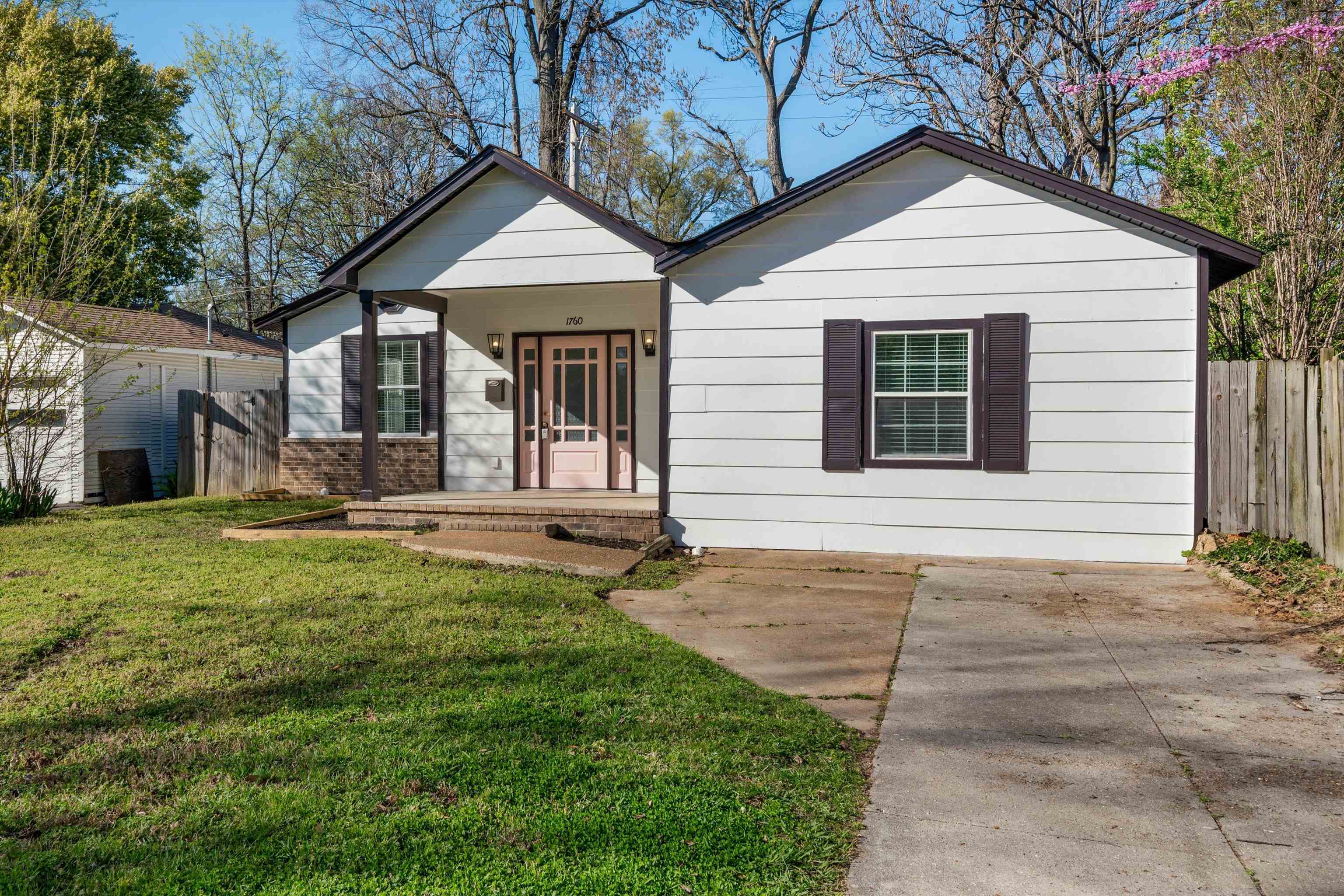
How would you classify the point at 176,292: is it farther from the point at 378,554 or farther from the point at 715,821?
the point at 715,821

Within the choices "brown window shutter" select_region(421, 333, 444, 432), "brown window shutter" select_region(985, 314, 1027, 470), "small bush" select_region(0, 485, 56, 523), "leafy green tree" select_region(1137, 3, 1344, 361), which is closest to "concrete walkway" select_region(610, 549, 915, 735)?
"brown window shutter" select_region(985, 314, 1027, 470)

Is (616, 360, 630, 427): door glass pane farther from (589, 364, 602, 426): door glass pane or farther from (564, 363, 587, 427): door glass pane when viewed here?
(564, 363, 587, 427): door glass pane

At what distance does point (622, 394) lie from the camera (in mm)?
11391

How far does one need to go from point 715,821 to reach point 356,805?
125 centimetres

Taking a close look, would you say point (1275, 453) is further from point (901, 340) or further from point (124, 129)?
point (124, 129)

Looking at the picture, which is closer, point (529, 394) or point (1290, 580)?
point (1290, 580)

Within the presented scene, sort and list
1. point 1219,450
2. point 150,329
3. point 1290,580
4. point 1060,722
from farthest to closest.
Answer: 1. point 150,329
2. point 1219,450
3. point 1290,580
4. point 1060,722

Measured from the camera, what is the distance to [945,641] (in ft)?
18.1

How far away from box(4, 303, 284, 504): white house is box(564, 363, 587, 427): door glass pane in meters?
6.13

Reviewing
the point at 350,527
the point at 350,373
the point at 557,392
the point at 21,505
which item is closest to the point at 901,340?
the point at 557,392

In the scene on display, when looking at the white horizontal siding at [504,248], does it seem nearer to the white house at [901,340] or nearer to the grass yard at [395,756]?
the white house at [901,340]

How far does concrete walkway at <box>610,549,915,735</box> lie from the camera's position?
15.5ft

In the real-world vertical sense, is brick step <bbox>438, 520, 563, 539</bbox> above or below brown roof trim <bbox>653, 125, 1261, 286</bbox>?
below

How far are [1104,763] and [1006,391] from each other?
5176mm
